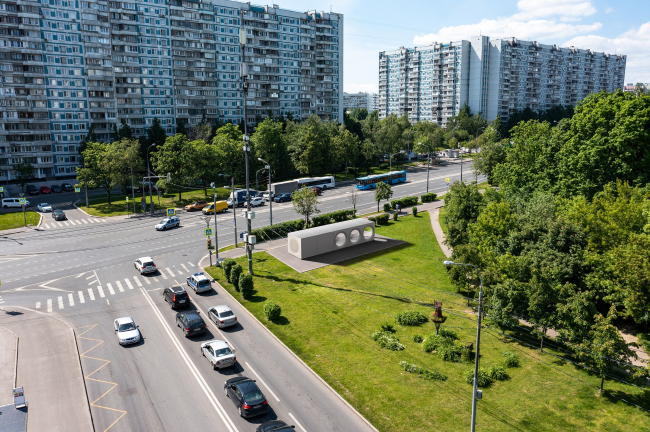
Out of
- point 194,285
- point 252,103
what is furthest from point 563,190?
point 252,103

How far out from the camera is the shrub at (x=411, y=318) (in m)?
34.2

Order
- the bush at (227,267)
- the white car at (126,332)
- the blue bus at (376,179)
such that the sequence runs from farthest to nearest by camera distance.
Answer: the blue bus at (376,179) < the bush at (227,267) < the white car at (126,332)

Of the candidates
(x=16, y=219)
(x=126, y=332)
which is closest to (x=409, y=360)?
(x=126, y=332)

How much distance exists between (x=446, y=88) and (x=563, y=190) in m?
138

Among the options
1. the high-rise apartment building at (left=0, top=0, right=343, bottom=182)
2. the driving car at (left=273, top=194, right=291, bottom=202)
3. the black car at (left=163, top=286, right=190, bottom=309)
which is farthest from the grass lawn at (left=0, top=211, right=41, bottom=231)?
the black car at (left=163, top=286, right=190, bottom=309)

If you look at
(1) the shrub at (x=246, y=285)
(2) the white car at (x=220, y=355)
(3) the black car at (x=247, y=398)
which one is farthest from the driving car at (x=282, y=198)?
(3) the black car at (x=247, y=398)

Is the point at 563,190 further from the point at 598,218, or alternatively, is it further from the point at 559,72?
the point at 559,72

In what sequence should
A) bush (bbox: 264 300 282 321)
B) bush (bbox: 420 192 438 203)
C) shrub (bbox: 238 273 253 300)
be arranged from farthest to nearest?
bush (bbox: 420 192 438 203) < shrub (bbox: 238 273 253 300) < bush (bbox: 264 300 282 321)

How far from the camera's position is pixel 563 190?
46.9 m

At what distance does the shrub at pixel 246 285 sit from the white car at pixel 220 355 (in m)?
10.1

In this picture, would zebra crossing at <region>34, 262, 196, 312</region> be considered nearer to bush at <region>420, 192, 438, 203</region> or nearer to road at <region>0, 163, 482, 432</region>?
road at <region>0, 163, 482, 432</region>

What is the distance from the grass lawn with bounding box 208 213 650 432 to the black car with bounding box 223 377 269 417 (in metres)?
4.85

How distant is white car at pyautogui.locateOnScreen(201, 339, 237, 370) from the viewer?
27458 mm

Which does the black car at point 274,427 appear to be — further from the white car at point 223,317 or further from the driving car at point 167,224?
the driving car at point 167,224
